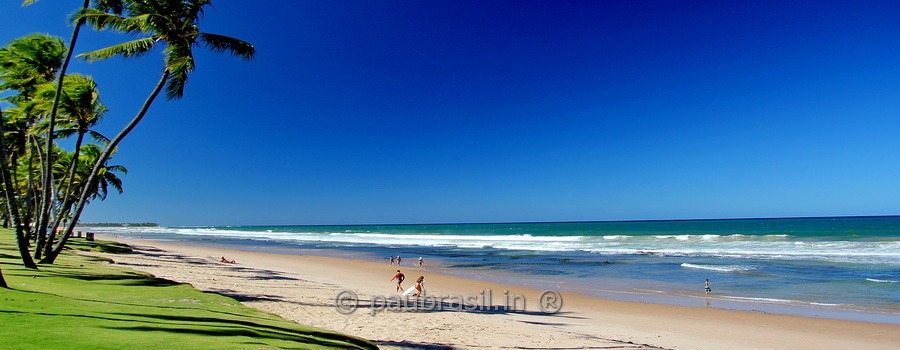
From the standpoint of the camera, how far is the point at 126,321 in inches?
235

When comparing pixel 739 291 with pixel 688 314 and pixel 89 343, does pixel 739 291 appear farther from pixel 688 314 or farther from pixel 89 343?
pixel 89 343

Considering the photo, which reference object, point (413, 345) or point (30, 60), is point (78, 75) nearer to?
point (30, 60)

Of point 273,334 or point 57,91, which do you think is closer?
point 273,334

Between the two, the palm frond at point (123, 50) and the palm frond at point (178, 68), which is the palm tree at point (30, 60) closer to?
the palm frond at point (123, 50)

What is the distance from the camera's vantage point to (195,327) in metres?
6.12

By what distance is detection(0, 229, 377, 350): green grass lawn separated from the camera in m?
4.71

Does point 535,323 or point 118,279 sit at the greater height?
point 118,279

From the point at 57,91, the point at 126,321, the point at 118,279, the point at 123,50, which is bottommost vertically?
the point at 118,279

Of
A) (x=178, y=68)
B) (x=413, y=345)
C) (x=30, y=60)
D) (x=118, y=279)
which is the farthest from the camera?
(x=30, y=60)

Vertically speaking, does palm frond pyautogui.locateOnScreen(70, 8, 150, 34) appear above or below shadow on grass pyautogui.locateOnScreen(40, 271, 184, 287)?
above

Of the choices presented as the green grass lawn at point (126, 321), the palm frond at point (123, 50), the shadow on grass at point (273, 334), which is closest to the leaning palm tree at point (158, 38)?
the palm frond at point (123, 50)

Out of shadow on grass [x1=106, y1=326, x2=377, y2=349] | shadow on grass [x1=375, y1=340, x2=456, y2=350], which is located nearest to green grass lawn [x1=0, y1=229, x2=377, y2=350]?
shadow on grass [x1=106, y1=326, x2=377, y2=349]

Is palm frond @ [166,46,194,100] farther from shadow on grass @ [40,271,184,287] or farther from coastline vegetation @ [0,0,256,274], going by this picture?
shadow on grass @ [40,271,184,287]

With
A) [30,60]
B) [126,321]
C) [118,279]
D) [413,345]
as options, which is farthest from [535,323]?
[30,60]
